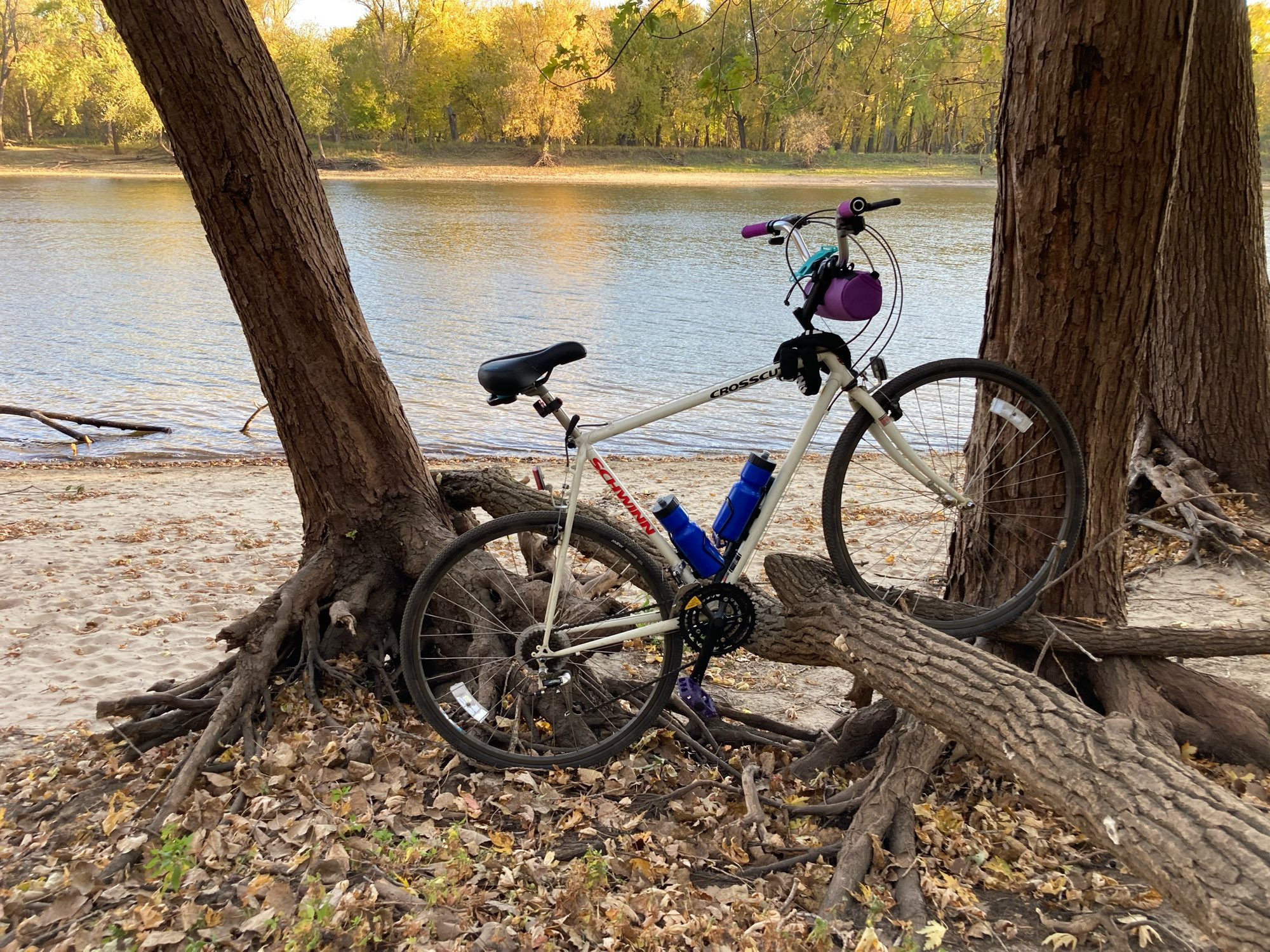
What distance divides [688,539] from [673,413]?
48cm

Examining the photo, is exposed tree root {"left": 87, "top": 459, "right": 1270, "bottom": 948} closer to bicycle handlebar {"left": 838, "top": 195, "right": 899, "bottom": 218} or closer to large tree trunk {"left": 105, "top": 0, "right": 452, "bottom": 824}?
large tree trunk {"left": 105, "top": 0, "right": 452, "bottom": 824}

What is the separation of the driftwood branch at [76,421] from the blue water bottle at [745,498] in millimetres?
12145

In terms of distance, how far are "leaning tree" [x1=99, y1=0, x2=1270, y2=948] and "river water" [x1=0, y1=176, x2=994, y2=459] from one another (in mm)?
2253

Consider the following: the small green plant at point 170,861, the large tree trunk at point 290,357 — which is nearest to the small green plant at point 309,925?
the small green plant at point 170,861

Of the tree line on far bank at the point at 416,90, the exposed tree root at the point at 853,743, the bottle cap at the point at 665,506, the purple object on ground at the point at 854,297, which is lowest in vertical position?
the exposed tree root at the point at 853,743

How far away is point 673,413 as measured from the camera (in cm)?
339

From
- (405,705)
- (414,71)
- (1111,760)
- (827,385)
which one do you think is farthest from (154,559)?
(414,71)

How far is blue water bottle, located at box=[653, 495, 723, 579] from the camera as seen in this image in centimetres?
345

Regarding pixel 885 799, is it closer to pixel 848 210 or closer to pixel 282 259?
pixel 848 210

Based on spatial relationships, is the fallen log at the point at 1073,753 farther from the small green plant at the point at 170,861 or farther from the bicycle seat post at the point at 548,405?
the small green plant at the point at 170,861

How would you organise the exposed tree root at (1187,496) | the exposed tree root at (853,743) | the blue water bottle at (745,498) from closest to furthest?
the blue water bottle at (745,498)
the exposed tree root at (853,743)
the exposed tree root at (1187,496)

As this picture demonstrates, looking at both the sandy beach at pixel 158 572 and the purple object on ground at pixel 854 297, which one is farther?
the sandy beach at pixel 158 572

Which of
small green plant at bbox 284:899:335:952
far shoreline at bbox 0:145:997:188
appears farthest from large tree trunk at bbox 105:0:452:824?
far shoreline at bbox 0:145:997:188

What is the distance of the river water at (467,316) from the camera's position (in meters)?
13.9
